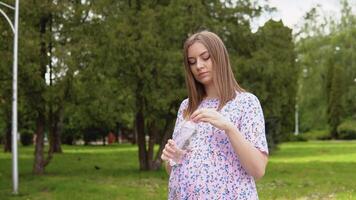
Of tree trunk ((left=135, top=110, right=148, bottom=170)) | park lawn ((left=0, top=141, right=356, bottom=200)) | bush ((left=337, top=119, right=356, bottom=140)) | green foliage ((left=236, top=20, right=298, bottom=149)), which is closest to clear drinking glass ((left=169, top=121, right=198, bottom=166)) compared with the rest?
park lawn ((left=0, top=141, right=356, bottom=200))

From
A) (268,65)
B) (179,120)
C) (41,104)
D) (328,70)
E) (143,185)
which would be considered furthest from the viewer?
(328,70)

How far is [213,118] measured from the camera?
2.79 meters

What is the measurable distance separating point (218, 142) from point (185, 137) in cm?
15

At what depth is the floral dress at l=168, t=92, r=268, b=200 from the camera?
292cm

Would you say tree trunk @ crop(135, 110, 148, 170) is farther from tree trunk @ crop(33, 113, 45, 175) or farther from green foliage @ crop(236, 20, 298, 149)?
green foliage @ crop(236, 20, 298, 149)

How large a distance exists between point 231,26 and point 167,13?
7.45ft

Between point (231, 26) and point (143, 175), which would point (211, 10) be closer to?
point (231, 26)

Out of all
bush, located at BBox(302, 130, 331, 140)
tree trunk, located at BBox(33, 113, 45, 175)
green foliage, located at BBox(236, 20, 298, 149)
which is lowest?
tree trunk, located at BBox(33, 113, 45, 175)

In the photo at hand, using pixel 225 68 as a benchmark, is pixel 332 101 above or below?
above

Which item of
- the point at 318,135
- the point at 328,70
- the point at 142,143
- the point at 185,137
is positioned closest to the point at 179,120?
the point at 185,137

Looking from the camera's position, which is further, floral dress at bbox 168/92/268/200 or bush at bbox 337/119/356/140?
bush at bbox 337/119/356/140

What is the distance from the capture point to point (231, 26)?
2259 centimetres

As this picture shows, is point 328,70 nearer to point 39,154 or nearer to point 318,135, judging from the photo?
point 318,135

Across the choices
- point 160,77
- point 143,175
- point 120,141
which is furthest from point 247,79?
point 120,141
